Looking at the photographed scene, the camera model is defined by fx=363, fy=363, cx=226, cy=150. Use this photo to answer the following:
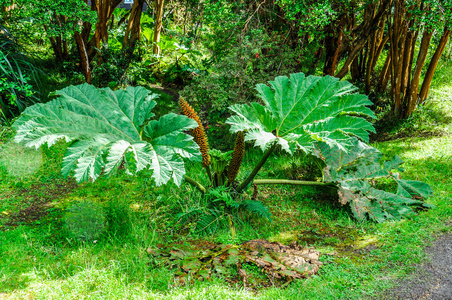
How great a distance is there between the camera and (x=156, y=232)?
3.24 m

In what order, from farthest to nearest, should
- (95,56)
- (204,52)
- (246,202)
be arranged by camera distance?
(204,52)
(95,56)
(246,202)

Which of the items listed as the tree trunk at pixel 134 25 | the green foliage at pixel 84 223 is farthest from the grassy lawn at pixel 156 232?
the tree trunk at pixel 134 25

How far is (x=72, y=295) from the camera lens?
89.6 inches

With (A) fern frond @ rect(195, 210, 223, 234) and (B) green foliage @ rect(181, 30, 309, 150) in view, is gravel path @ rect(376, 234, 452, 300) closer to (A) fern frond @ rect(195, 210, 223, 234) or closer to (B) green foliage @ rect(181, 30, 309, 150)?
(A) fern frond @ rect(195, 210, 223, 234)

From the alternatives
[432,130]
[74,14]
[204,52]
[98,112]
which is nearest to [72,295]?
[98,112]

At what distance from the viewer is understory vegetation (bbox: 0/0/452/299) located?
2564 mm

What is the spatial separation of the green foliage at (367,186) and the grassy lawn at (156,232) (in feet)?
0.38

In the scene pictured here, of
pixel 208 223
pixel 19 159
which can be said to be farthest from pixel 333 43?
pixel 19 159

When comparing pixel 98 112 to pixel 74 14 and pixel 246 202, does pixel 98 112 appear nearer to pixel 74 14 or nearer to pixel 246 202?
pixel 246 202

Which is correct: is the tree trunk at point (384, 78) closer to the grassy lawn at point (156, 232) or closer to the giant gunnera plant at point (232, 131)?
the grassy lawn at point (156, 232)

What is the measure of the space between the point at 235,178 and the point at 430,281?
1963 mm

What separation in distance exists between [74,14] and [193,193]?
10.3 ft

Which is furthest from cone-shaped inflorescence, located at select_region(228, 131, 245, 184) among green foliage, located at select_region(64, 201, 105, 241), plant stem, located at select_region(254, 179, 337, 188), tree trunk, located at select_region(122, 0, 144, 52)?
tree trunk, located at select_region(122, 0, 144, 52)

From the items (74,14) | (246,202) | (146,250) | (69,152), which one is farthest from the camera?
(74,14)
